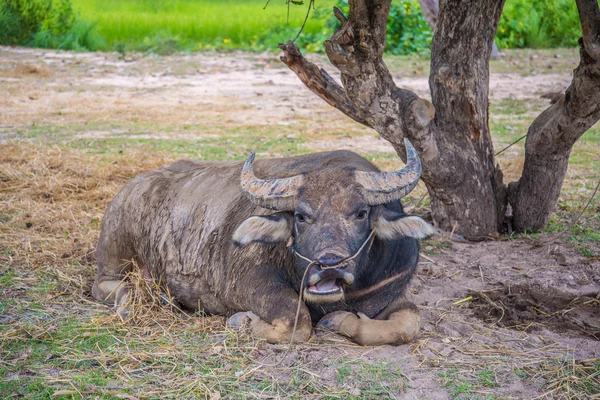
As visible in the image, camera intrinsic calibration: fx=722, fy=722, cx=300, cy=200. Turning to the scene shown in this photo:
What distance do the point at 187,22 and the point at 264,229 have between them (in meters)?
20.1

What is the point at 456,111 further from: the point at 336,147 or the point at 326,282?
the point at 336,147

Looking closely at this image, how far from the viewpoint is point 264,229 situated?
4.58 meters

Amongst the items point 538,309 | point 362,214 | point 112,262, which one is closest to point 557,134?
point 538,309

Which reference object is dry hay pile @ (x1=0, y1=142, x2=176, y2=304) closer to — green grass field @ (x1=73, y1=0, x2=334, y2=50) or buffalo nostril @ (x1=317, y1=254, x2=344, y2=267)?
buffalo nostril @ (x1=317, y1=254, x2=344, y2=267)

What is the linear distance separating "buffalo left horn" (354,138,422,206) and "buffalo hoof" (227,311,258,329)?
106 cm

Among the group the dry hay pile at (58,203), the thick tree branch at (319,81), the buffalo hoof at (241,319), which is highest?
the thick tree branch at (319,81)

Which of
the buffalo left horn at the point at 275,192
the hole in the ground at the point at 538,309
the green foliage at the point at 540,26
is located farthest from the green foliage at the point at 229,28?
the buffalo left horn at the point at 275,192

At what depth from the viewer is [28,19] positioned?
18.8 metres

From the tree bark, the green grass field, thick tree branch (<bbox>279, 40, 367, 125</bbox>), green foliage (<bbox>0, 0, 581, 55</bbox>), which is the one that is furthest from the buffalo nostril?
the green grass field

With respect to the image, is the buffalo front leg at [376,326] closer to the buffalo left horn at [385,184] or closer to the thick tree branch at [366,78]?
the buffalo left horn at [385,184]

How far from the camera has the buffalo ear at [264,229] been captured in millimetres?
4551

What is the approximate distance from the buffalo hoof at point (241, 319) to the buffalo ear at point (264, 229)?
472 millimetres

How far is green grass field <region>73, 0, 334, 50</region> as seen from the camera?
67.4ft

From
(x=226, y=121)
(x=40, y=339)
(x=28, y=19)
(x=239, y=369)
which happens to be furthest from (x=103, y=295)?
(x=28, y=19)
